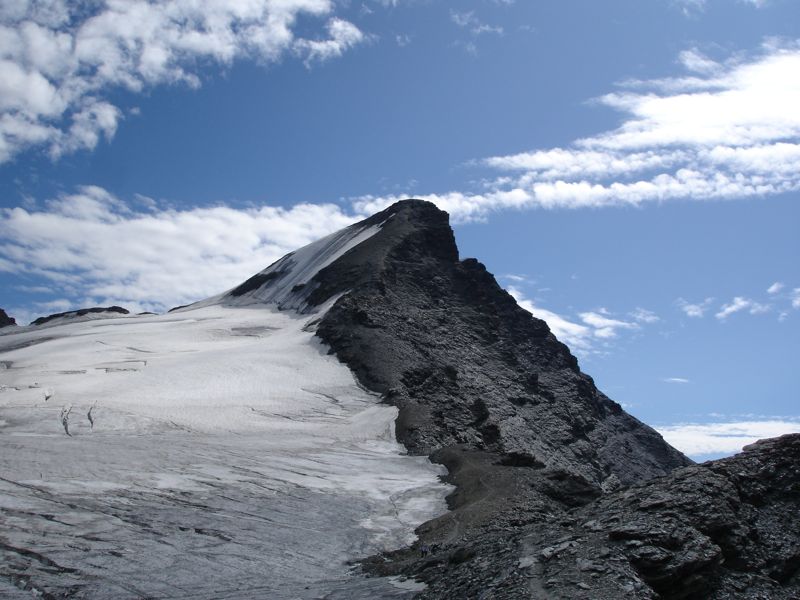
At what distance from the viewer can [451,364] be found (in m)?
55.3

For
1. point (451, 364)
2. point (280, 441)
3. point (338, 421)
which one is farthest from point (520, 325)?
point (280, 441)

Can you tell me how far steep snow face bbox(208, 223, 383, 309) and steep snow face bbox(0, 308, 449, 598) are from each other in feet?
80.2

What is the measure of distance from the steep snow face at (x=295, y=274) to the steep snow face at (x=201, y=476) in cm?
2445

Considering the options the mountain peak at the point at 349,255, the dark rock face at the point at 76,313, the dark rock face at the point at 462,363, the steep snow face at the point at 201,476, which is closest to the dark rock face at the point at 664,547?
the steep snow face at the point at 201,476

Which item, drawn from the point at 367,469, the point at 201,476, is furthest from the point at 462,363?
the point at 201,476

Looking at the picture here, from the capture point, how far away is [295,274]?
88312 mm

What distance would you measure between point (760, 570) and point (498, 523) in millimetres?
8830

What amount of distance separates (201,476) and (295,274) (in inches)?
2421

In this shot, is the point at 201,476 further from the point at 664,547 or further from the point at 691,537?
the point at 691,537

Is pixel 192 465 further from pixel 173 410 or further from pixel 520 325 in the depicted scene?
pixel 520 325

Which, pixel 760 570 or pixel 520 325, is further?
pixel 520 325

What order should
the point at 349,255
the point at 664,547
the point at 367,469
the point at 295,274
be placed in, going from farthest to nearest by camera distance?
the point at 295,274
the point at 349,255
the point at 367,469
the point at 664,547

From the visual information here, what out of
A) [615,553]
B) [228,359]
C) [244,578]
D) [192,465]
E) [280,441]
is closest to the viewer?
[615,553]

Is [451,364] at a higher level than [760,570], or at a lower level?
higher
